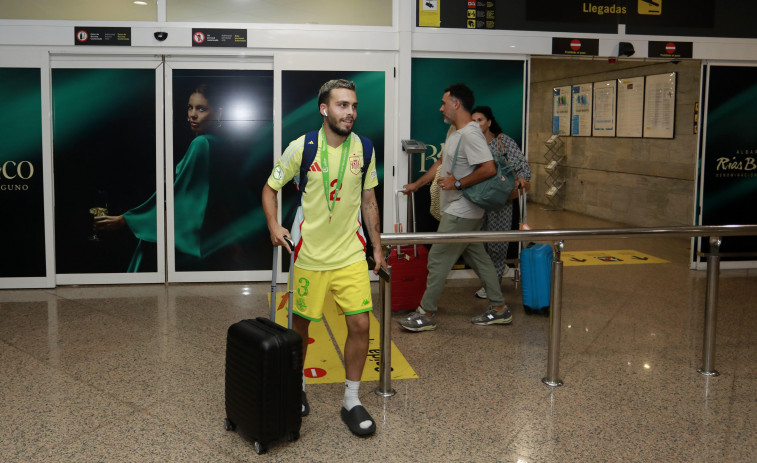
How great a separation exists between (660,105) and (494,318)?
5.86 m

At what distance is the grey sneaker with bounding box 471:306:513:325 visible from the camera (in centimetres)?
511

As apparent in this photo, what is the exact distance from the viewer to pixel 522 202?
19.6 ft

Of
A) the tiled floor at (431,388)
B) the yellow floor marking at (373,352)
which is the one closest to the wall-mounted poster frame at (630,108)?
the tiled floor at (431,388)

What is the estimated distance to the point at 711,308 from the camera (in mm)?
4000

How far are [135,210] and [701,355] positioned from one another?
452cm

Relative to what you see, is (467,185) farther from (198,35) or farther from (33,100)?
(33,100)

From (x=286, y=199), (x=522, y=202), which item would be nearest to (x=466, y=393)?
(x=522, y=202)

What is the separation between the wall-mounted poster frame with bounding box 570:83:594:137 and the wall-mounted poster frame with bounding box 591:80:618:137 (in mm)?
192

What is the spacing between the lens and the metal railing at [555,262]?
3604mm

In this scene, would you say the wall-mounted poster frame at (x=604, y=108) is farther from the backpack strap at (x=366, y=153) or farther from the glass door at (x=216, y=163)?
the backpack strap at (x=366, y=153)

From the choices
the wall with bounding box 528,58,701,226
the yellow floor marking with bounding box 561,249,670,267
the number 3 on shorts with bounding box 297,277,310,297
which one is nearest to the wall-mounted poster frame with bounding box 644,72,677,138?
the wall with bounding box 528,58,701,226

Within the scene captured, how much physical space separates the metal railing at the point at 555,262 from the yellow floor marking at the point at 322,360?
1.21 ft

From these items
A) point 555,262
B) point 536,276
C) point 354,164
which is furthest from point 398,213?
point 354,164

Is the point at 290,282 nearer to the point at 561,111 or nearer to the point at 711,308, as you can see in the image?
the point at 711,308
